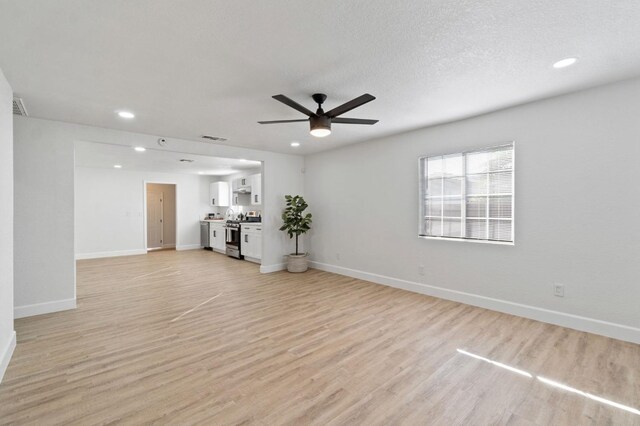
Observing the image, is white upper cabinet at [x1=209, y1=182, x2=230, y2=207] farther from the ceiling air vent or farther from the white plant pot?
the ceiling air vent

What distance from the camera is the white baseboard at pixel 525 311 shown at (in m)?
2.76

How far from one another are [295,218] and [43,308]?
156 inches

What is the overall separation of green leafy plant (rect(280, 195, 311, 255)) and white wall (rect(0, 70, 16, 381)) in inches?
155

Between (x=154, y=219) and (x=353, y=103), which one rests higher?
(x=353, y=103)

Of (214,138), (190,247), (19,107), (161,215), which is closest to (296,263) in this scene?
(214,138)

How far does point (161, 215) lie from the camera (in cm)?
957

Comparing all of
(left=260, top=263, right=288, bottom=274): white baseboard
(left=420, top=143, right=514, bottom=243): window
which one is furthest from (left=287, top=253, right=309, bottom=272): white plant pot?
(left=420, top=143, right=514, bottom=243): window

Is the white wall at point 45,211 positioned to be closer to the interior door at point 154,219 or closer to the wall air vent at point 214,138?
the wall air vent at point 214,138

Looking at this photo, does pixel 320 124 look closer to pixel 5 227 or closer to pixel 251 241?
pixel 5 227

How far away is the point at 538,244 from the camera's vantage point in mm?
3242

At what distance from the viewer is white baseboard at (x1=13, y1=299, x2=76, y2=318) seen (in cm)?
346

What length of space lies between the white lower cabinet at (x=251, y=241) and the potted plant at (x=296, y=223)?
102 centimetres

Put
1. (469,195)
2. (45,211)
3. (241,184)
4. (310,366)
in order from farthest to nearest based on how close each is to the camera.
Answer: (241,184) → (469,195) → (45,211) → (310,366)

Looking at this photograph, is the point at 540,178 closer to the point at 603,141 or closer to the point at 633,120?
the point at 603,141
